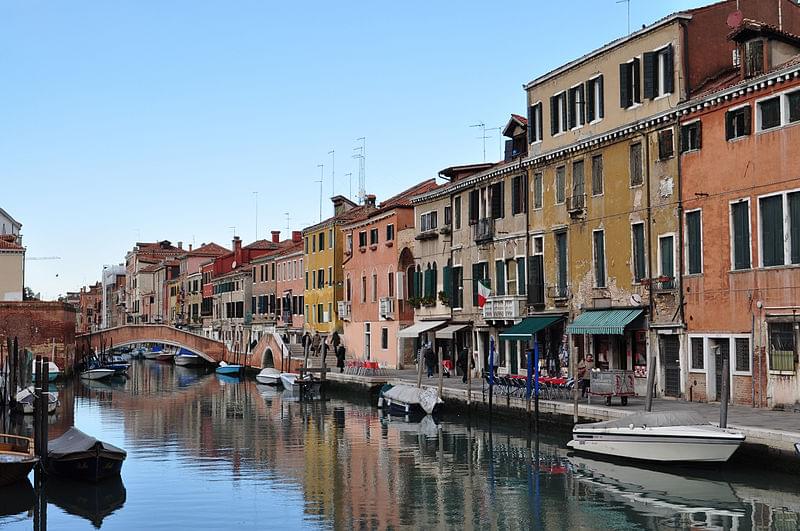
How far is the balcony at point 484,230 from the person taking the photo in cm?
3587

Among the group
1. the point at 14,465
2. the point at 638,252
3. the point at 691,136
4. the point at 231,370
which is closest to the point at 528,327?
the point at 638,252

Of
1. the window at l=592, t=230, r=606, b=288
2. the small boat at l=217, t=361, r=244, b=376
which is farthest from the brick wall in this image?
the window at l=592, t=230, r=606, b=288

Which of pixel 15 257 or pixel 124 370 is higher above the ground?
pixel 15 257

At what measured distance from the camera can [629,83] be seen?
1100 inches

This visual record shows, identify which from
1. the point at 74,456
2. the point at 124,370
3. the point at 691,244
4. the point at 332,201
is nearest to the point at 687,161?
the point at 691,244

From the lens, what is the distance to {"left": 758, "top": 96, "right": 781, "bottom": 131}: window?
74.6 ft

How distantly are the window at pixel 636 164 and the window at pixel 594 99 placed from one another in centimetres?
205

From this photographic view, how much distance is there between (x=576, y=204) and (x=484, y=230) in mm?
6366

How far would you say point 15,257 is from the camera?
204 feet

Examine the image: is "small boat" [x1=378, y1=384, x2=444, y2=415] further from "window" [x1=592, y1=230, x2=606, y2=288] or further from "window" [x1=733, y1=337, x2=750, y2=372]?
"window" [x1=733, y1=337, x2=750, y2=372]

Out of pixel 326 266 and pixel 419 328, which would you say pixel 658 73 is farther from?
pixel 326 266

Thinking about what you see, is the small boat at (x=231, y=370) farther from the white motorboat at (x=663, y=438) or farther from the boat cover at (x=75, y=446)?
the white motorboat at (x=663, y=438)

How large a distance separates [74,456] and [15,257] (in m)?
44.5

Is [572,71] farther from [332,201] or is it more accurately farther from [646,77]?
[332,201]
